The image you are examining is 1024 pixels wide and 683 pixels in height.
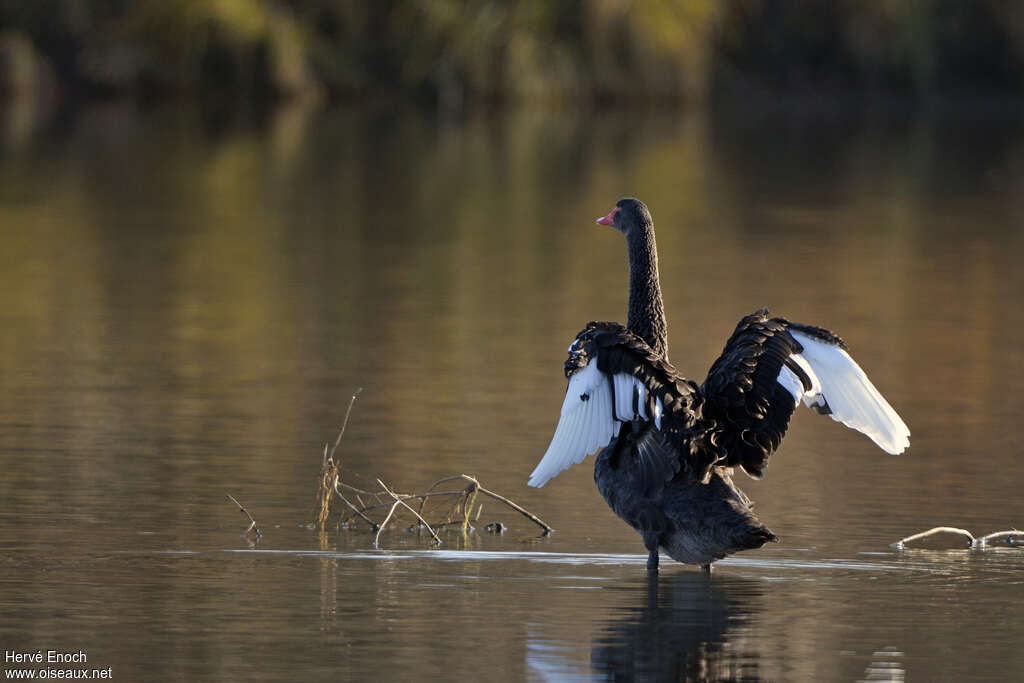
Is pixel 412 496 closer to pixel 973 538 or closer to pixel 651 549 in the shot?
pixel 651 549

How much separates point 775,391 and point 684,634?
1.09 m

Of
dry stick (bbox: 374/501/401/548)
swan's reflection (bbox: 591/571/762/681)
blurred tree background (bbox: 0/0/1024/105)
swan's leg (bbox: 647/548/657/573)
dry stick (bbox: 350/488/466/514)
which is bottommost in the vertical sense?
swan's reflection (bbox: 591/571/762/681)

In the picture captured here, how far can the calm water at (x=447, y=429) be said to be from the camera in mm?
6074

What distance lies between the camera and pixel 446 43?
40.3 m

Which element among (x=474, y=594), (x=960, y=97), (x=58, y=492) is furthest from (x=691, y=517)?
(x=960, y=97)

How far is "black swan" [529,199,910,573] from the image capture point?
6551 millimetres

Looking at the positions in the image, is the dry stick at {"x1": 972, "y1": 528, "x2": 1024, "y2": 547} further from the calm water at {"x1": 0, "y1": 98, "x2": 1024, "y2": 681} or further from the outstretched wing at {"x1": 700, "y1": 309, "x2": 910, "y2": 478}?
the outstretched wing at {"x1": 700, "y1": 309, "x2": 910, "y2": 478}

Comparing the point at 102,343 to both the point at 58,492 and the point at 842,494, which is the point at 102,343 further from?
the point at 842,494

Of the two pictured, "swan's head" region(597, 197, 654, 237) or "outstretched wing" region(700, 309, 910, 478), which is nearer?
"outstretched wing" region(700, 309, 910, 478)

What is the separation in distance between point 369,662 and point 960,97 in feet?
139

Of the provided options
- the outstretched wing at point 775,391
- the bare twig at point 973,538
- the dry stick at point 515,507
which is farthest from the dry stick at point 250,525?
the bare twig at point 973,538

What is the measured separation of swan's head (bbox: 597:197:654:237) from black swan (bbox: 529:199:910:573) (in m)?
1.03

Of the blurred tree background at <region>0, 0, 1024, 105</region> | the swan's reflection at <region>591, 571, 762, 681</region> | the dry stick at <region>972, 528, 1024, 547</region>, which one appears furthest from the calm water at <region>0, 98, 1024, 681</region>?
the blurred tree background at <region>0, 0, 1024, 105</region>

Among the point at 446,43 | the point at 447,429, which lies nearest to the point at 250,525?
the point at 447,429
